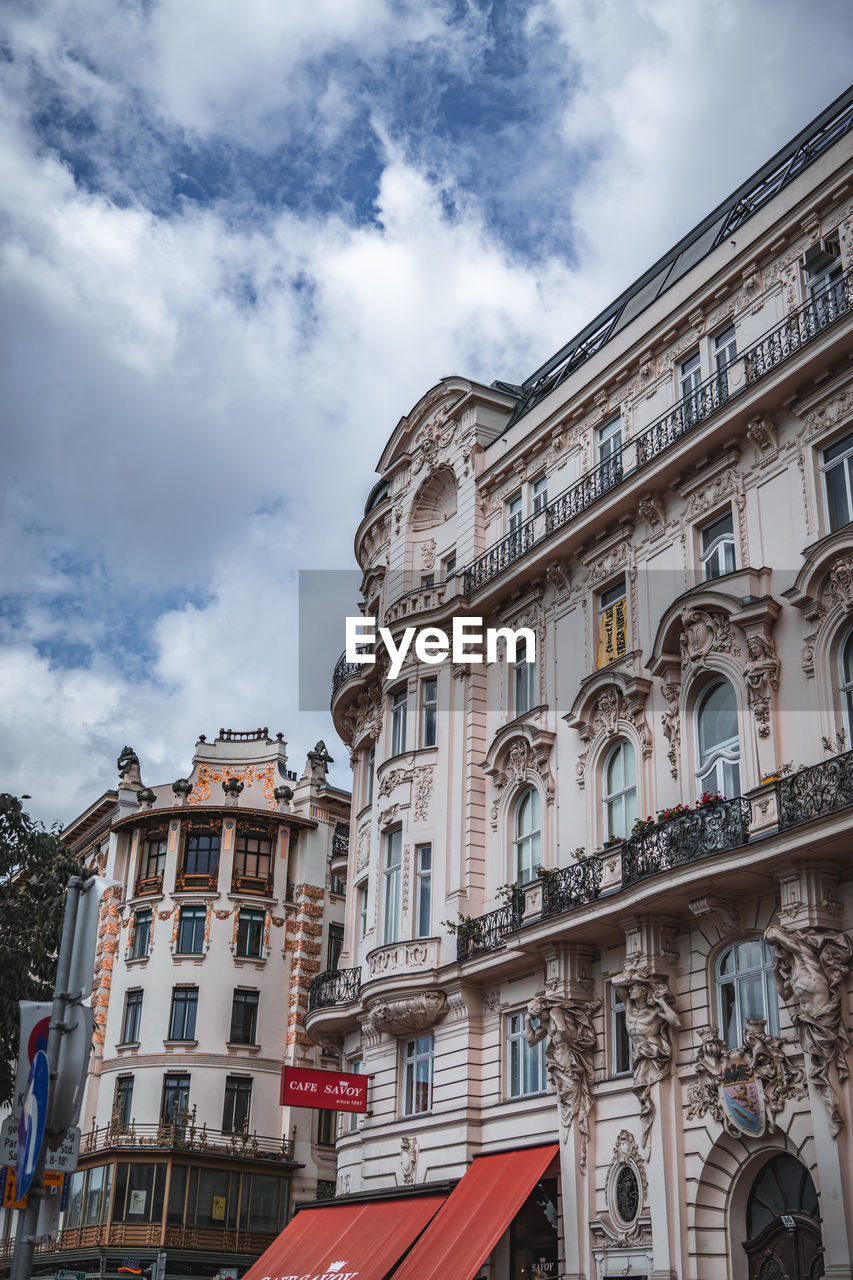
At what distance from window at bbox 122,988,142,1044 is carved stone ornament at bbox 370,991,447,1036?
20.8m

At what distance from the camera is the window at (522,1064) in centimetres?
2609

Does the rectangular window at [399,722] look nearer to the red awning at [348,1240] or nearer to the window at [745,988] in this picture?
the red awning at [348,1240]

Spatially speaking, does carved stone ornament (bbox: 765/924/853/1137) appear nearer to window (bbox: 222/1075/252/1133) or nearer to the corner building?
the corner building

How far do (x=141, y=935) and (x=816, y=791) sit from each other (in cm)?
3530

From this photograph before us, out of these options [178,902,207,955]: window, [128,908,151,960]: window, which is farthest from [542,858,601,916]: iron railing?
[128,908,151,960]: window

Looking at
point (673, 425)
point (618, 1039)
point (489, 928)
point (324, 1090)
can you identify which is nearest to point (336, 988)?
point (324, 1090)

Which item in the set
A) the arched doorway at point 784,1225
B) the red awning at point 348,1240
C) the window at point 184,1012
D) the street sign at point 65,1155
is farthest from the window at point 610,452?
the window at point 184,1012

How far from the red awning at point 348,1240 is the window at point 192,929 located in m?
17.6

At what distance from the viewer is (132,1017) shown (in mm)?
48031

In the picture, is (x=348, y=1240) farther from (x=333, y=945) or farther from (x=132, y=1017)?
(x=333, y=945)

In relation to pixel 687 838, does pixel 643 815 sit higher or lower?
higher

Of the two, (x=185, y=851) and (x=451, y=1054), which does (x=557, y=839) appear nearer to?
(x=451, y=1054)

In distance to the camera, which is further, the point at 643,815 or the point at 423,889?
the point at 423,889

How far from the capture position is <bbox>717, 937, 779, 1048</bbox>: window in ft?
69.1
